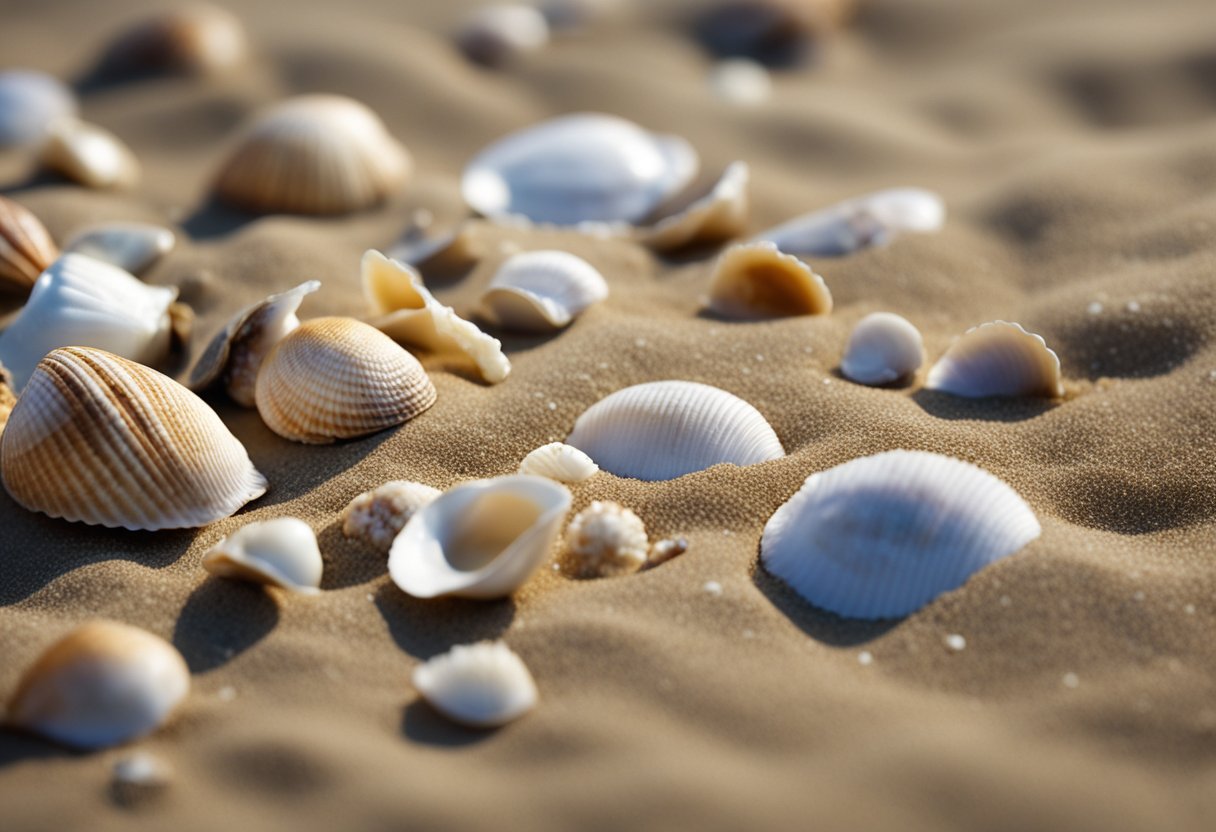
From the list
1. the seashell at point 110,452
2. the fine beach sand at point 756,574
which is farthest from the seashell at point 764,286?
the seashell at point 110,452

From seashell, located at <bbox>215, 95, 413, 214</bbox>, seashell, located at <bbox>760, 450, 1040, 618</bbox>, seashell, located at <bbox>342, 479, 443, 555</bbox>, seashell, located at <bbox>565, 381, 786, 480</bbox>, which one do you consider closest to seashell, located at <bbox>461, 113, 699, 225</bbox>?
seashell, located at <bbox>215, 95, 413, 214</bbox>

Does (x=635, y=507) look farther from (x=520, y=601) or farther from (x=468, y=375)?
(x=468, y=375)

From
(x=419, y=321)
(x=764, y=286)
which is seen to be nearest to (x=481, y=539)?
(x=419, y=321)

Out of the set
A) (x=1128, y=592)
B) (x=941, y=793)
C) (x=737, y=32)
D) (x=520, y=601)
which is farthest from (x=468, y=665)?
(x=737, y=32)

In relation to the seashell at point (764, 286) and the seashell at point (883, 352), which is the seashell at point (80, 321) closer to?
the seashell at point (764, 286)

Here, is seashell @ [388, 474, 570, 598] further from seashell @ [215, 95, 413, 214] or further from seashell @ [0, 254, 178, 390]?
seashell @ [215, 95, 413, 214]
